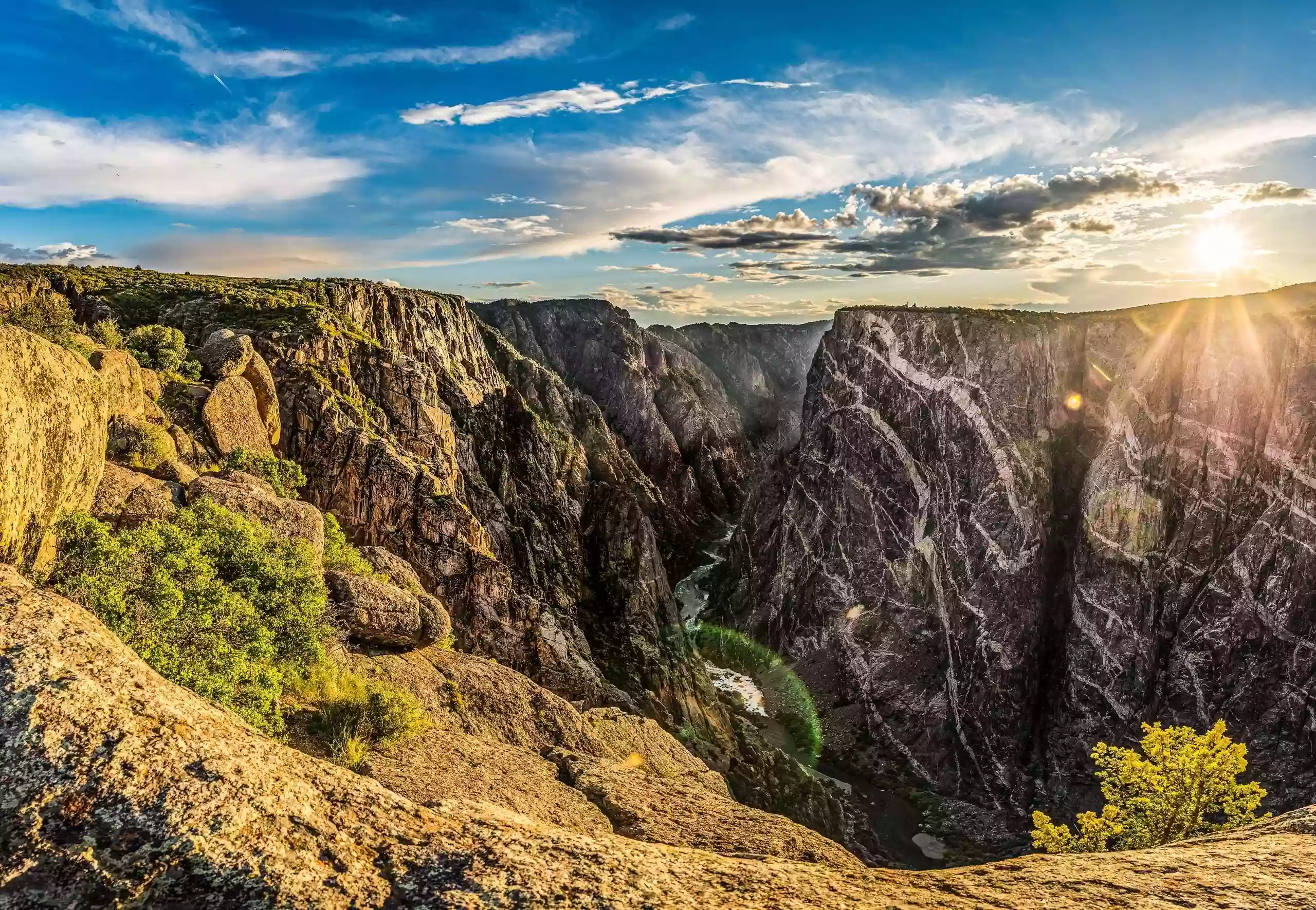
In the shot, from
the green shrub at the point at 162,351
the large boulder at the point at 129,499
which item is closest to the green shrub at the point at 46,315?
the green shrub at the point at 162,351

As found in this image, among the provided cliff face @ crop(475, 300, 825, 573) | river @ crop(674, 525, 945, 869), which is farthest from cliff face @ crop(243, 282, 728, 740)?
cliff face @ crop(475, 300, 825, 573)

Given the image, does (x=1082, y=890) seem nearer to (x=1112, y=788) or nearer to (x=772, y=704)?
(x=1112, y=788)

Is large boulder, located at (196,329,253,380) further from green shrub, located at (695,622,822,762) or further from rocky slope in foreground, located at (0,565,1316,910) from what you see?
green shrub, located at (695,622,822,762)

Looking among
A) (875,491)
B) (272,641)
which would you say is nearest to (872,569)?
(875,491)

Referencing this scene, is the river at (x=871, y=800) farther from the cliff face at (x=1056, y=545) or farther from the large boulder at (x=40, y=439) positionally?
the large boulder at (x=40, y=439)

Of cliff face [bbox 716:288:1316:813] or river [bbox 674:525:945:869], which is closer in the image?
river [bbox 674:525:945:869]

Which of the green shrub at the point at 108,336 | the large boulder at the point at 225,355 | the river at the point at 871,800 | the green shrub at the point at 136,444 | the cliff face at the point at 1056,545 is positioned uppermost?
the green shrub at the point at 108,336
